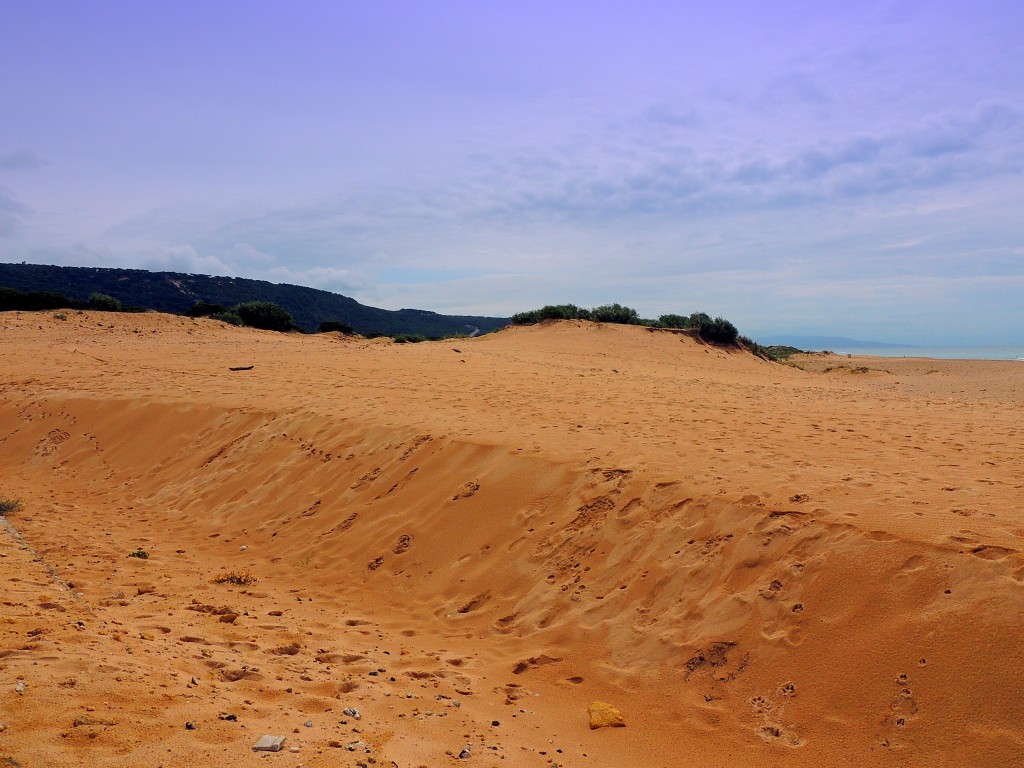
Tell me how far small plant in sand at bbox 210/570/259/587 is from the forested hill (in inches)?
1903

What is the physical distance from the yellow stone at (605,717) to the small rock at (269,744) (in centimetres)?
185

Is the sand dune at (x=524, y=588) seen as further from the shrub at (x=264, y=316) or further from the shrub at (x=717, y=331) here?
the shrub at (x=264, y=316)

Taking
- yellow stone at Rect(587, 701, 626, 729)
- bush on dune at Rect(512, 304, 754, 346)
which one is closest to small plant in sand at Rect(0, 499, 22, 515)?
yellow stone at Rect(587, 701, 626, 729)

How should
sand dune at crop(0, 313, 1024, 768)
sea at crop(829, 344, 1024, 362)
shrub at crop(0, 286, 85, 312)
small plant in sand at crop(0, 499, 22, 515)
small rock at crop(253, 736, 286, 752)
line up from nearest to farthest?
small rock at crop(253, 736, 286, 752), sand dune at crop(0, 313, 1024, 768), small plant in sand at crop(0, 499, 22, 515), shrub at crop(0, 286, 85, 312), sea at crop(829, 344, 1024, 362)

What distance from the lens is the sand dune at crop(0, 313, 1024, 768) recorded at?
11.5ft

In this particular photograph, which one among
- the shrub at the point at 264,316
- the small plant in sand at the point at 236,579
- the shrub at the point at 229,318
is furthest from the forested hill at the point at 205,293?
the small plant in sand at the point at 236,579

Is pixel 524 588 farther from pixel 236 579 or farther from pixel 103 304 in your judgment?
pixel 103 304

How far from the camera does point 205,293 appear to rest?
7025cm

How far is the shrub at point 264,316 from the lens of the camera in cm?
3384

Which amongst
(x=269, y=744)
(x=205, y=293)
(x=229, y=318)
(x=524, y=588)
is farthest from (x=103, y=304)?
(x=205, y=293)

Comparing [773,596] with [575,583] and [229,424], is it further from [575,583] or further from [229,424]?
[229,424]

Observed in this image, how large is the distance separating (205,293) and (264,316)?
40995 millimetres

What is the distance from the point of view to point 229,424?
36.6ft

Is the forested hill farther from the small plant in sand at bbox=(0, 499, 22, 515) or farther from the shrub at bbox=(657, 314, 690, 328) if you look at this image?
the small plant in sand at bbox=(0, 499, 22, 515)
